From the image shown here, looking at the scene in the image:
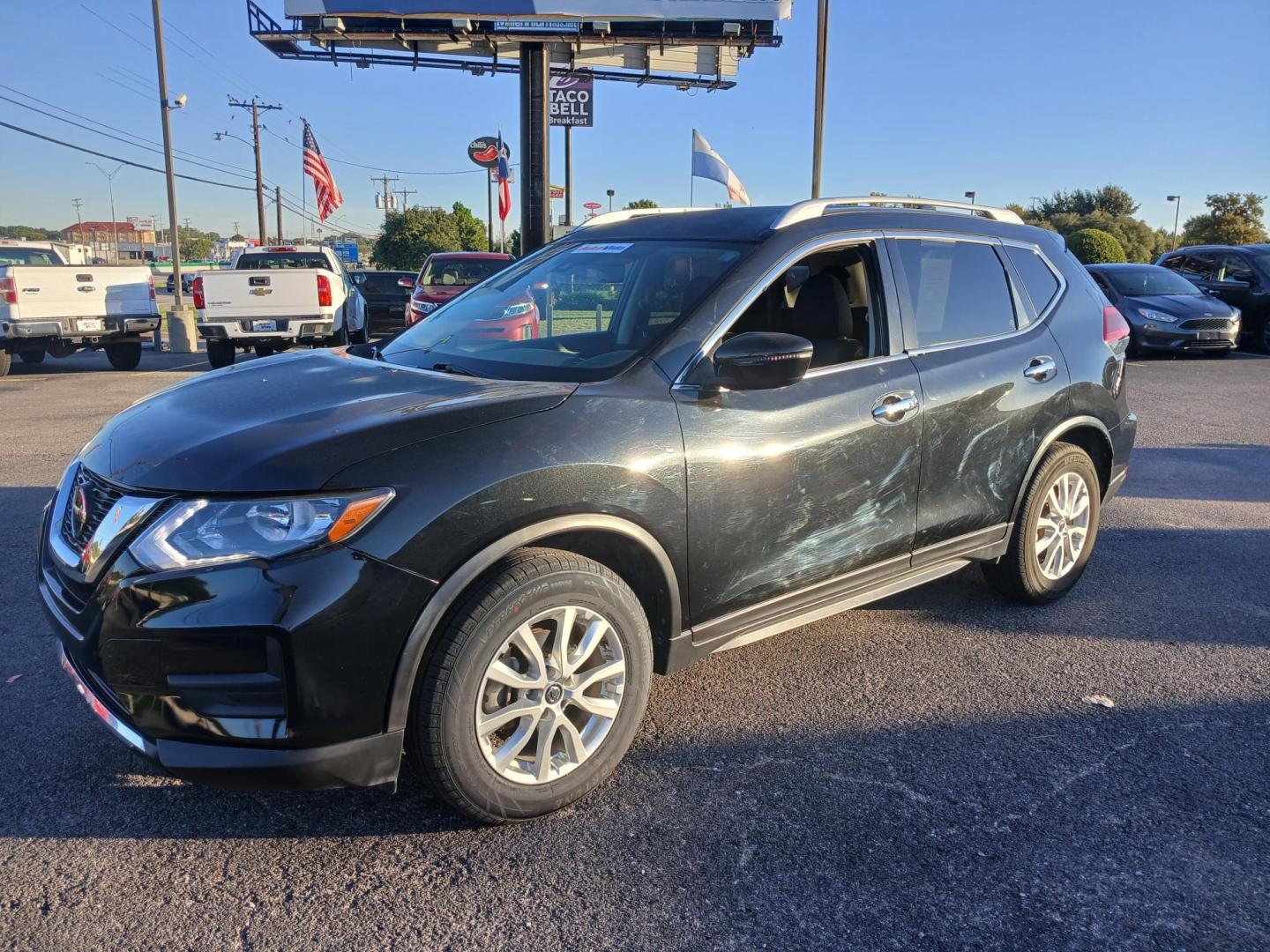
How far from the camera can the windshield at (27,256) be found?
15.4m

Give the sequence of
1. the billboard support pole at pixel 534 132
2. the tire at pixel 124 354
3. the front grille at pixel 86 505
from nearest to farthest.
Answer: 1. the front grille at pixel 86 505
2. the tire at pixel 124 354
3. the billboard support pole at pixel 534 132

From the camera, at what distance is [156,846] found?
277cm

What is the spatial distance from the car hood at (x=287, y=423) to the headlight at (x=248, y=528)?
0.05 m

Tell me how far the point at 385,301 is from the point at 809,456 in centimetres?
1906

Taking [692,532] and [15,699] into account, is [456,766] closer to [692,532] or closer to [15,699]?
[692,532]

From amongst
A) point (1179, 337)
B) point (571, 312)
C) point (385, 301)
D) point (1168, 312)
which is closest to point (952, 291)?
point (571, 312)

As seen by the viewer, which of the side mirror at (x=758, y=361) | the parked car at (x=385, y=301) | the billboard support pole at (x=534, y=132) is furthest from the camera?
the billboard support pole at (x=534, y=132)

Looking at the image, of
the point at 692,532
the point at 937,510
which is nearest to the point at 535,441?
the point at 692,532

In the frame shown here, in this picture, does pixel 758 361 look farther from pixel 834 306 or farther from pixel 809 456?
pixel 834 306

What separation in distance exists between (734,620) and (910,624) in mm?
1531

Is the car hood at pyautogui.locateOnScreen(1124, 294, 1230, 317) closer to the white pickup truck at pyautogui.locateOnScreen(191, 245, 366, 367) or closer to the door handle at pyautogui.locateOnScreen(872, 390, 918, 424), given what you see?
the white pickup truck at pyautogui.locateOnScreen(191, 245, 366, 367)

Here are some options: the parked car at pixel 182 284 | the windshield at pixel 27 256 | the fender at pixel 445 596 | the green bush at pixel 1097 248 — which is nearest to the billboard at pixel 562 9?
the parked car at pixel 182 284

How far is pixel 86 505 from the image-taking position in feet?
9.30

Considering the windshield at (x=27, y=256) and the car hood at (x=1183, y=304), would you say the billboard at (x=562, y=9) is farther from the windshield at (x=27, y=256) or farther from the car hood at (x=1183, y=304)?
the car hood at (x=1183, y=304)
